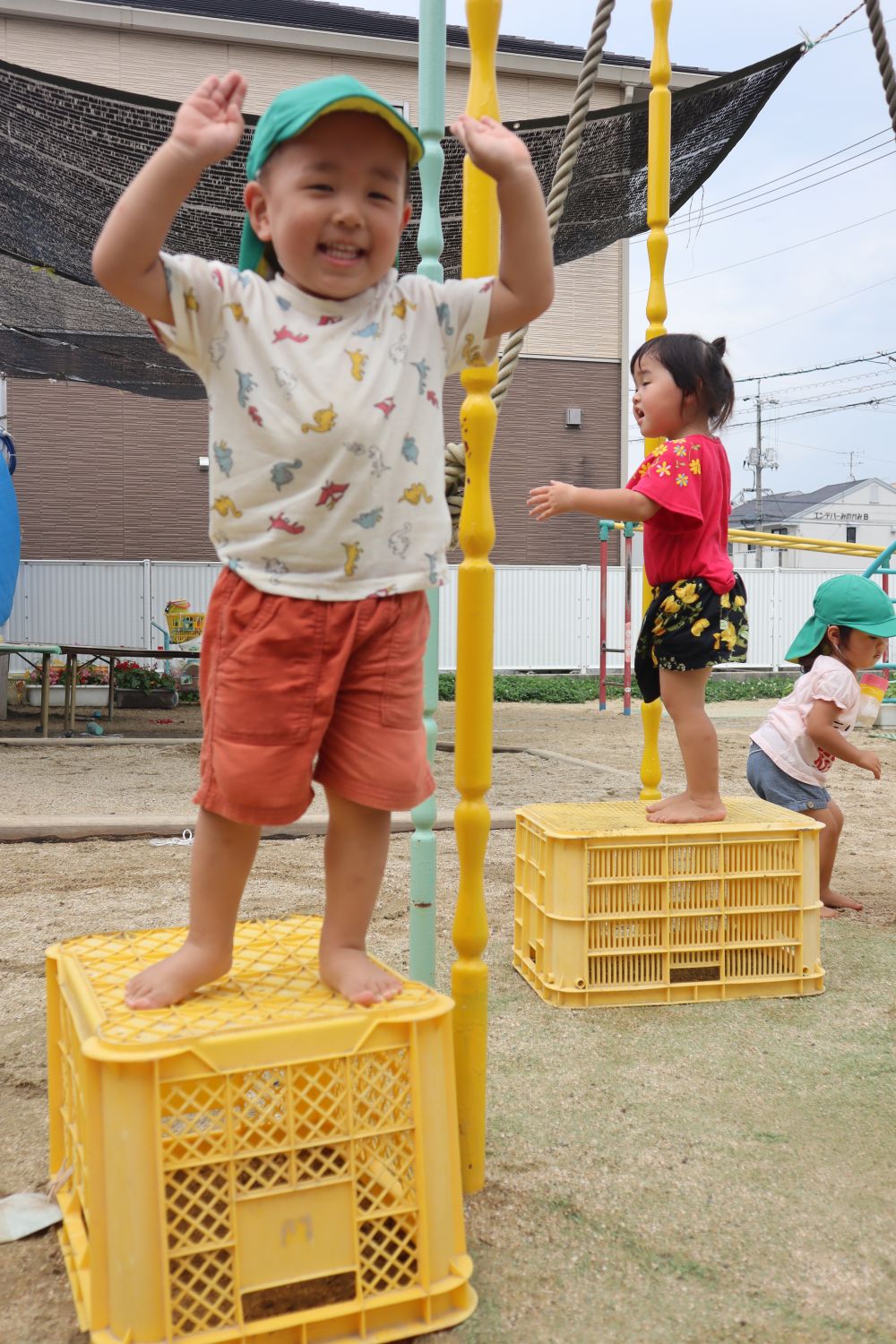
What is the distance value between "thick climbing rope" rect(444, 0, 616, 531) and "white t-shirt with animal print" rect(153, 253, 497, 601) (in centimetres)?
19

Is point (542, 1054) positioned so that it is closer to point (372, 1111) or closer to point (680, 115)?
point (372, 1111)

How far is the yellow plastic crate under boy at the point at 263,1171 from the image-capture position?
1.33 m

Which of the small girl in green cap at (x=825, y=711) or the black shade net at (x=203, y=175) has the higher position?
the black shade net at (x=203, y=175)

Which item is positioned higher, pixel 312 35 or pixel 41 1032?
pixel 312 35

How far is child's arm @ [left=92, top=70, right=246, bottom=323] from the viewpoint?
1393 millimetres

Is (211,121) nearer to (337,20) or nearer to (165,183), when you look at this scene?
(165,183)

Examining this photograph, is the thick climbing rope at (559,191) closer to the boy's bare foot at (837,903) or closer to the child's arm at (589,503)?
the child's arm at (589,503)

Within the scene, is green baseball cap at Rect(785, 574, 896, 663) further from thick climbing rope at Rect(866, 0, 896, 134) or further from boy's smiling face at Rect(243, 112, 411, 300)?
boy's smiling face at Rect(243, 112, 411, 300)

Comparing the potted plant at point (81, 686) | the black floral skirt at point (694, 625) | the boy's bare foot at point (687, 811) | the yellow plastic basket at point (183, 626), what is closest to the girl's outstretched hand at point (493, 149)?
the black floral skirt at point (694, 625)

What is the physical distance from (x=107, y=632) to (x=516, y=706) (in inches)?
239

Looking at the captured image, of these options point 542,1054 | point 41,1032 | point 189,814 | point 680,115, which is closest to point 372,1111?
point 542,1054

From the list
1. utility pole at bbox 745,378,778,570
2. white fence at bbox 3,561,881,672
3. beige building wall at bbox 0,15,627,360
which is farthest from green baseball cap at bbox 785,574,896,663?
utility pole at bbox 745,378,778,570

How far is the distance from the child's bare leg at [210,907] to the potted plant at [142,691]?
991 cm

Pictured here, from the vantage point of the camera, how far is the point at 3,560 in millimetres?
7078
